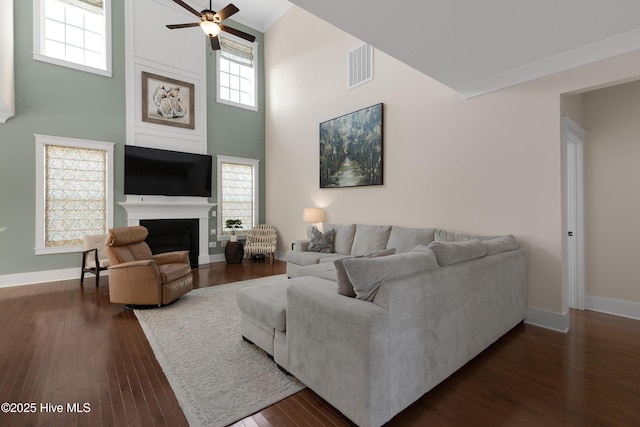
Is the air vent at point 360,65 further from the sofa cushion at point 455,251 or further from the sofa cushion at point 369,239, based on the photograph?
the sofa cushion at point 455,251

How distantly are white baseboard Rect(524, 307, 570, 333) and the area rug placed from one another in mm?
2723

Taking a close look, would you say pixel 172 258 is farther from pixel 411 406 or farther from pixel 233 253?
pixel 411 406

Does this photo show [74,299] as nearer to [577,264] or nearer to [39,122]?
[39,122]

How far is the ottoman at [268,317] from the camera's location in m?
2.16

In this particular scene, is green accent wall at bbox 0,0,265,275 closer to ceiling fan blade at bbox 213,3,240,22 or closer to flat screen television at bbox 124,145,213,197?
flat screen television at bbox 124,145,213,197

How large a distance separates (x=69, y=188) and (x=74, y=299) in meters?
2.31

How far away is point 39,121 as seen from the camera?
489 cm

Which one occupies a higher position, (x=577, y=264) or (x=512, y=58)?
(x=512, y=58)

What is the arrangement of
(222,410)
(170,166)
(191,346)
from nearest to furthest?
(222,410) → (191,346) → (170,166)

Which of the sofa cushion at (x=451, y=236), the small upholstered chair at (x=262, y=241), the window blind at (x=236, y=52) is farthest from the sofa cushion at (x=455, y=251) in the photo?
the window blind at (x=236, y=52)

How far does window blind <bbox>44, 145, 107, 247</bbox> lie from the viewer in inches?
198

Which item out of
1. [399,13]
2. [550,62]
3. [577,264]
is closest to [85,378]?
[399,13]

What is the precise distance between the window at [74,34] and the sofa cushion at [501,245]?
7.01m

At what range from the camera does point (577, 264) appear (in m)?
3.60
